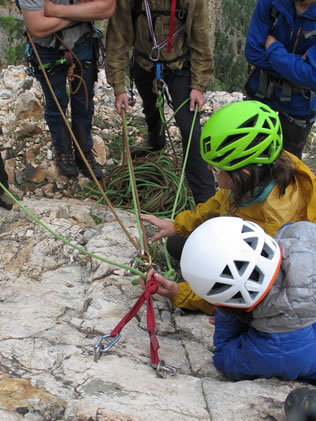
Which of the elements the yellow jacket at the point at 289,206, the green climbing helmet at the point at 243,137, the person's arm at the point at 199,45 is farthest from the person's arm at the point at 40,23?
the yellow jacket at the point at 289,206

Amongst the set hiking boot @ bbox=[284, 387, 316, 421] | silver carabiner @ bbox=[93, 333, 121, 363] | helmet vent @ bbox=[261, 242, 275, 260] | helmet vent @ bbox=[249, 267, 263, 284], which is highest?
helmet vent @ bbox=[261, 242, 275, 260]

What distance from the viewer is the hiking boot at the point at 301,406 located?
54.9 inches

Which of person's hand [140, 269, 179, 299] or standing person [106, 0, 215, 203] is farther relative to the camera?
standing person [106, 0, 215, 203]

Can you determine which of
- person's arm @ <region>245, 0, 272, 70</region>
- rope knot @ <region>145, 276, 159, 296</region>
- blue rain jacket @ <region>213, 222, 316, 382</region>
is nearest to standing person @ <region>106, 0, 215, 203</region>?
person's arm @ <region>245, 0, 272, 70</region>

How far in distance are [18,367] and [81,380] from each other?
286 millimetres

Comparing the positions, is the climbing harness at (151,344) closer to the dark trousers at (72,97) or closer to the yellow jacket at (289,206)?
the yellow jacket at (289,206)

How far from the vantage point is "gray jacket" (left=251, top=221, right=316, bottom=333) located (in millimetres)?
1667

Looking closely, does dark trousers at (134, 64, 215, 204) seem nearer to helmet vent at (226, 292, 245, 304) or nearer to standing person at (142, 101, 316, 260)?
standing person at (142, 101, 316, 260)

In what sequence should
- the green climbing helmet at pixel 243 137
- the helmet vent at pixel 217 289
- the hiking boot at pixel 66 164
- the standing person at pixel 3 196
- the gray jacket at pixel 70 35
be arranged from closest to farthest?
the helmet vent at pixel 217 289 < the green climbing helmet at pixel 243 137 < the gray jacket at pixel 70 35 < the standing person at pixel 3 196 < the hiking boot at pixel 66 164

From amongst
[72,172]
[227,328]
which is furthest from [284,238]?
[72,172]

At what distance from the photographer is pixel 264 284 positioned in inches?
67.0

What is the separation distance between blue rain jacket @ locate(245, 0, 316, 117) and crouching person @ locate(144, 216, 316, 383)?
146 centimetres

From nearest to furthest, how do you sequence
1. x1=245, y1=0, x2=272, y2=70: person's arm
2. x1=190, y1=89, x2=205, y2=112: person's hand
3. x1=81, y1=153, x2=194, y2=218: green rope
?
x1=245, y1=0, x2=272, y2=70: person's arm < x1=190, y1=89, x2=205, y2=112: person's hand < x1=81, y1=153, x2=194, y2=218: green rope

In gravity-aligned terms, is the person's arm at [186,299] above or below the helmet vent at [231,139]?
below
